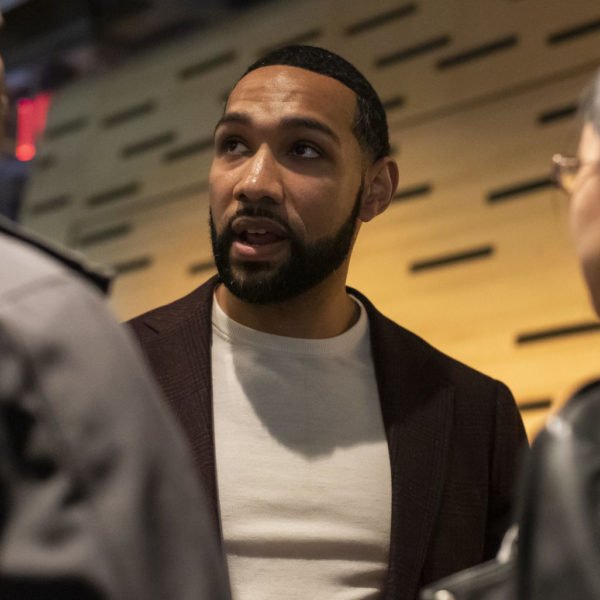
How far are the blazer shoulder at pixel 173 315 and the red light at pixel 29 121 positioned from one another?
3.98 metres

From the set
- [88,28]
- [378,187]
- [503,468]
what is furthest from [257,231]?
[88,28]

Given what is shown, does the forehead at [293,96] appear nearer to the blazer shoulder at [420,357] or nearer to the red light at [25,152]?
the blazer shoulder at [420,357]

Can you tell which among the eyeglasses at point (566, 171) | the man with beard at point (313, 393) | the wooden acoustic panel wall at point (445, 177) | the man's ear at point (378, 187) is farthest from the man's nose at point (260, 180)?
the wooden acoustic panel wall at point (445, 177)

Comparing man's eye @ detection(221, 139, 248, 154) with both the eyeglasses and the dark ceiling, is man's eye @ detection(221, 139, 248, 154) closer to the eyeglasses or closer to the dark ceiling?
the eyeglasses

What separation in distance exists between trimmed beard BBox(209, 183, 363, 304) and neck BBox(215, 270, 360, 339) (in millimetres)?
28

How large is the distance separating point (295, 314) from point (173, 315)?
0.75 feet

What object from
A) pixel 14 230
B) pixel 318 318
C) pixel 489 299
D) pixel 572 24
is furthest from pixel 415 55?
pixel 14 230

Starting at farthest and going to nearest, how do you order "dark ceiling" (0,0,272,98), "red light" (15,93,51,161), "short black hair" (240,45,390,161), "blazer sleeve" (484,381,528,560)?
1. "red light" (15,93,51,161)
2. "dark ceiling" (0,0,272,98)
3. "short black hair" (240,45,390,161)
4. "blazer sleeve" (484,381,528,560)

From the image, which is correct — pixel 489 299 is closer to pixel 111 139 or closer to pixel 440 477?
pixel 440 477

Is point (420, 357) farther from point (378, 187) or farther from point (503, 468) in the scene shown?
point (378, 187)

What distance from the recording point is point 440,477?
6.40 ft

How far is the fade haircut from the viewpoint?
1.26 metres

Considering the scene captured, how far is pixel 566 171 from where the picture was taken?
4.27 feet

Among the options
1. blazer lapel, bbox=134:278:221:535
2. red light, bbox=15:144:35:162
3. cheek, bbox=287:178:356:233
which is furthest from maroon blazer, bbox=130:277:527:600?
red light, bbox=15:144:35:162
